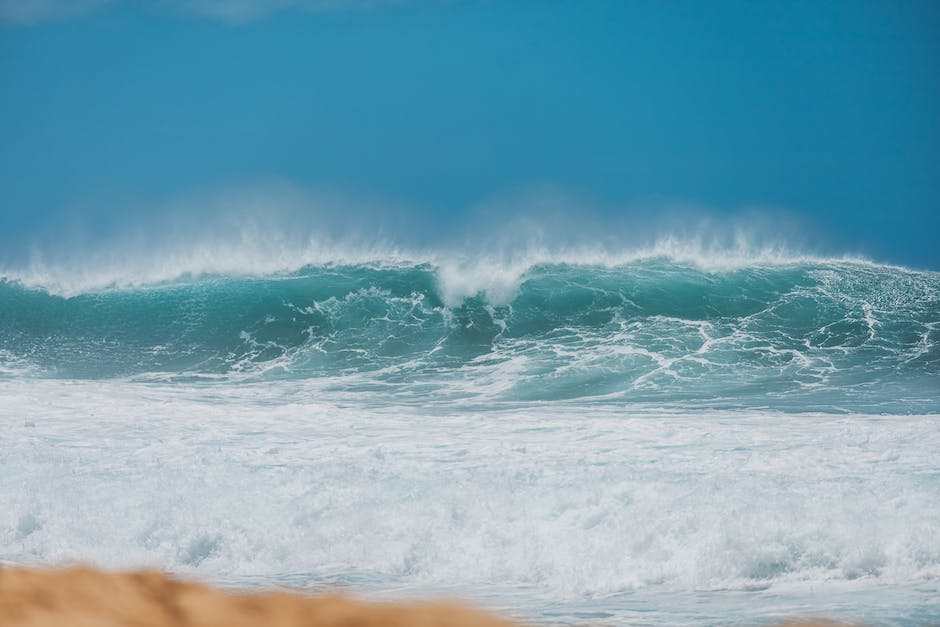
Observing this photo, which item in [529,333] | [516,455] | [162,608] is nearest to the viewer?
[162,608]

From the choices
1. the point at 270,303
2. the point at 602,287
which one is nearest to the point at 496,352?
the point at 602,287

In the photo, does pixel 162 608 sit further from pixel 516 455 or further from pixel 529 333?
pixel 529 333

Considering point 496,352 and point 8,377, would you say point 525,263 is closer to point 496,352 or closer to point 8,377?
point 496,352

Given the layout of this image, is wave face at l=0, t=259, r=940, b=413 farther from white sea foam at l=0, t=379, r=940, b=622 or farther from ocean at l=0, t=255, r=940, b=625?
white sea foam at l=0, t=379, r=940, b=622

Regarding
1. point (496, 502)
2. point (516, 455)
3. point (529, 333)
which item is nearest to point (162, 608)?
point (496, 502)

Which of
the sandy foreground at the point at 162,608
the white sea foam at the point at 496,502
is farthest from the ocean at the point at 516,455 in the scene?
the sandy foreground at the point at 162,608

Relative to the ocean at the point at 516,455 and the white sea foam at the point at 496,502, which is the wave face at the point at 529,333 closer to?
the ocean at the point at 516,455

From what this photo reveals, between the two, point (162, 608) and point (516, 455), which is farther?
point (516, 455)
